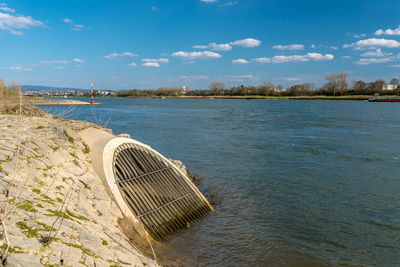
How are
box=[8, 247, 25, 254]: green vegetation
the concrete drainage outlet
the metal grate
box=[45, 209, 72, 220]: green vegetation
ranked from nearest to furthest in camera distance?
box=[8, 247, 25, 254]: green vegetation, box=[45, 209, 72, 220]: green vegetation, the concrete drainage outlet, the metal grate

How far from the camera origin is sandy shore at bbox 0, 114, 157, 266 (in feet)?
12.8

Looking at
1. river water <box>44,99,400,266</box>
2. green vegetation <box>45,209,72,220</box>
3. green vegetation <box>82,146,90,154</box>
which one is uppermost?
green vegetation <box>82,146,90,154</box>

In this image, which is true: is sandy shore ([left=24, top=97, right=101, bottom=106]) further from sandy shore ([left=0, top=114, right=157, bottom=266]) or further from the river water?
Result: sandy shore ([left=0, top=114, right=157, bottom=266])

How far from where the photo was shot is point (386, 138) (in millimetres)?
26156

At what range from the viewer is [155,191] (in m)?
9.06

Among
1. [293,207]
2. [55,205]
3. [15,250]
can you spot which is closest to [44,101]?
[293,207]

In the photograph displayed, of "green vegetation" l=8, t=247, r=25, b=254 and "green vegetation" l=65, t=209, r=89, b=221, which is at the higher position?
"green vegetation" l=8, t=247, r=25, b=254

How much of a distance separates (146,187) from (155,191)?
340mm

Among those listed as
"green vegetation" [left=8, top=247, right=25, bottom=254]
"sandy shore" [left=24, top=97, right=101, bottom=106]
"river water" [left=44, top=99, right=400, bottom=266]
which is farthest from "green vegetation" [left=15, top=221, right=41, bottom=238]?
"sandy shore" [left=24, top=97, right=101, bottom=106]

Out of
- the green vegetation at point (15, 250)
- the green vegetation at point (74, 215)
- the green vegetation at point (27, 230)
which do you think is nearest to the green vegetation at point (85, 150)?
the green vegetation at point (74, 215)

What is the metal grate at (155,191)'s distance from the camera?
8.24 m

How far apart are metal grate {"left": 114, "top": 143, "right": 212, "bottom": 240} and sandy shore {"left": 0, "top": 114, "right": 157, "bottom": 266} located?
92cm

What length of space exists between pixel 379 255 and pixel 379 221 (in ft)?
7.90

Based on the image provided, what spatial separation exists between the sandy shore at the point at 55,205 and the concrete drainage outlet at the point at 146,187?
381mm
